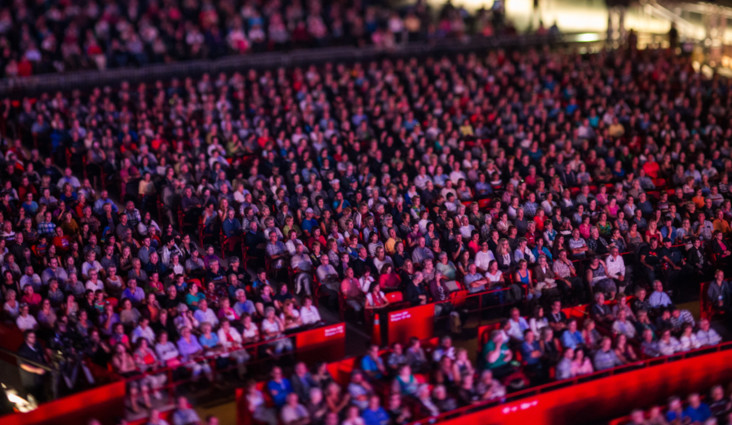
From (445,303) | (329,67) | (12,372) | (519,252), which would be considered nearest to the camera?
(12,372)

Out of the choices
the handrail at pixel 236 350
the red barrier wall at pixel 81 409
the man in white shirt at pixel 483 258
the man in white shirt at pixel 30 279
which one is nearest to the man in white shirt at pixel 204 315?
the handrail at pixel 236 350

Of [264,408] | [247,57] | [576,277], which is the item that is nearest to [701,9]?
[247,57]

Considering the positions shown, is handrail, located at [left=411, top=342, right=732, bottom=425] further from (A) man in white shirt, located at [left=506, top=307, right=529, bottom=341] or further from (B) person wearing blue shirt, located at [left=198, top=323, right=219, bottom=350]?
(B) person wearing blue shirt, located at [left=198, top=323, right=219, bottom=350]

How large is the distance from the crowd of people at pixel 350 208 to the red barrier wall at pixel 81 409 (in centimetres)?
41

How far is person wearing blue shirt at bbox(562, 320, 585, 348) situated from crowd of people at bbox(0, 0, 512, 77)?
47.4 ft

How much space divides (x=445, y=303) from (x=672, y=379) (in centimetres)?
344

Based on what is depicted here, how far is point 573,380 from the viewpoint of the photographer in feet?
41.3

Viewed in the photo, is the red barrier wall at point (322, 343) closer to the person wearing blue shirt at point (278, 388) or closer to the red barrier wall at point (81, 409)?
the person wearing blue shirt at point (278, 388)

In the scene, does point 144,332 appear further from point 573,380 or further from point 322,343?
point 573,380

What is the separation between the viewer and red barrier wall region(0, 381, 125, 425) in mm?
10930

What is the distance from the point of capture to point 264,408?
37.2 ft

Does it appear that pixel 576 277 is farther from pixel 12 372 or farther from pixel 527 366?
pixel 12 372

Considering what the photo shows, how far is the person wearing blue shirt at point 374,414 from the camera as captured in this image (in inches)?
442

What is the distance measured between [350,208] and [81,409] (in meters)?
6.27
